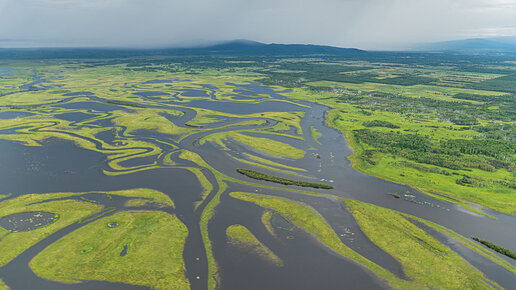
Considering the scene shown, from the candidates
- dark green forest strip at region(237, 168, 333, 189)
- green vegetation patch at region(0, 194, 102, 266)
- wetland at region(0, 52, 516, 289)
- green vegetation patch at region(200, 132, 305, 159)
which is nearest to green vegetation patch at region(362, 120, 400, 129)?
wetland at region(0, 52, 516, 289)

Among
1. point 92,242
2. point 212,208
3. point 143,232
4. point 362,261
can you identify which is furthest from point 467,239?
point 92,242

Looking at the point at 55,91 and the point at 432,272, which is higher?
the point at 55,91

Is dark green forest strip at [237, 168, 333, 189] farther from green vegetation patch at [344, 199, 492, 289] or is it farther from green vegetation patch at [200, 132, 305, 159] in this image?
green vegetation patch at [200, 132, 305, 159]

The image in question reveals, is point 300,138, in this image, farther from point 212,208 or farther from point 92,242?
point 92,242

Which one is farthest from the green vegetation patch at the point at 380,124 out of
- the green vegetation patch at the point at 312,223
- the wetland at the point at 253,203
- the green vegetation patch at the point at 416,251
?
the green vegetation patch at the point at 312,223

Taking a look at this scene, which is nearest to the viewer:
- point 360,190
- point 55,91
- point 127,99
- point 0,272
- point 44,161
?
point 0,272

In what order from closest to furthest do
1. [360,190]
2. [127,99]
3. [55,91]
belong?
[360,190], [127,99], [55,91]
